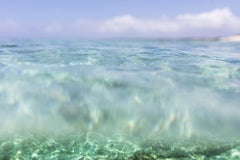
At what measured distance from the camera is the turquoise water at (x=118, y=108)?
514 cm

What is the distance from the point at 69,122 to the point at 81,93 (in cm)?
122

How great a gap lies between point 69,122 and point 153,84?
107 inches

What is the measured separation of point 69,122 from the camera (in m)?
6.38

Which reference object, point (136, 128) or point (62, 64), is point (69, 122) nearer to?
point (136, 128)

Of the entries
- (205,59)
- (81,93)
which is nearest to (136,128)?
(81,93)

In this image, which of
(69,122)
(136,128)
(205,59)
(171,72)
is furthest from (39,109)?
(205,59)

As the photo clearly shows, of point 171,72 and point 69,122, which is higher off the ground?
point 171,72

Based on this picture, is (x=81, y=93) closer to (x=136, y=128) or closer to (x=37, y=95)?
(x=37, y=95)

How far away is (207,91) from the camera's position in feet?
25.8

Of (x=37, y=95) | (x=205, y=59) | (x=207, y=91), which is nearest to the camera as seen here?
(x=37, y=95)

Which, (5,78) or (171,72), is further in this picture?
(171,72)

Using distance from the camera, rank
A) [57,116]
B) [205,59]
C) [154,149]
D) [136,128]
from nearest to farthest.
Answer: [154,149] → [136,128] → [57,116] → [205,59]

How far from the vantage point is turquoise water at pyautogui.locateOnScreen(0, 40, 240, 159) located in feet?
16.9

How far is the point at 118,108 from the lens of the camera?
273 inches
